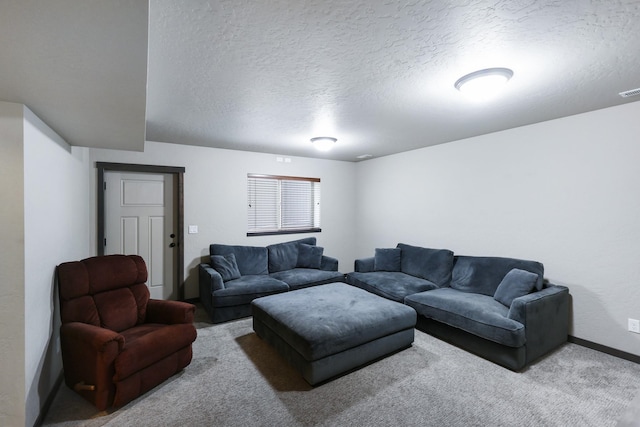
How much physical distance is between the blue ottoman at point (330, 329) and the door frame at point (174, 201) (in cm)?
180

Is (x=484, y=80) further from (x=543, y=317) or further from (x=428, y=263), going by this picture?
(x=428, y=263)

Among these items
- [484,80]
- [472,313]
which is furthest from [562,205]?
[484,80]

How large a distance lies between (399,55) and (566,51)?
1052 mm

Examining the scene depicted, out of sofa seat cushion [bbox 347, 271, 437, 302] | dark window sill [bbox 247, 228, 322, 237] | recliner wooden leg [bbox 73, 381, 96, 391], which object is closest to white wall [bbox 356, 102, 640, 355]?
sofa seat cushion [bbox 347, 271, 437, 302]

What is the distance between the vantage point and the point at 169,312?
2730mm

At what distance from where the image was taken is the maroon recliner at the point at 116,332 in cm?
206

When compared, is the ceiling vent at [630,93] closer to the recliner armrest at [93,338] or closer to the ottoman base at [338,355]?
the ottoman base at [338,355]

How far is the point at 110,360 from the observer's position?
2.03 metres

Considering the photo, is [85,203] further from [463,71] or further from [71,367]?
[463,71]

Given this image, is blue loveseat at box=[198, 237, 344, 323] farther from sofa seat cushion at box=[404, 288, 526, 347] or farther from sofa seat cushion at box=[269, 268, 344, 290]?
sofa seat cushion at box=[404, 288, 526, 347]

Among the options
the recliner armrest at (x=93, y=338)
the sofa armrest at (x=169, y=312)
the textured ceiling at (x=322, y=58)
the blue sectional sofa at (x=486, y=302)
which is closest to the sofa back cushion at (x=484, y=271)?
the blue sectional sofa at (x=486, y=302)

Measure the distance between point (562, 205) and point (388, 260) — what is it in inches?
94.6

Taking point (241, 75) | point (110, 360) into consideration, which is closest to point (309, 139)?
point (241, 75)

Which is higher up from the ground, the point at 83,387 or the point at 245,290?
the point at 245,290
